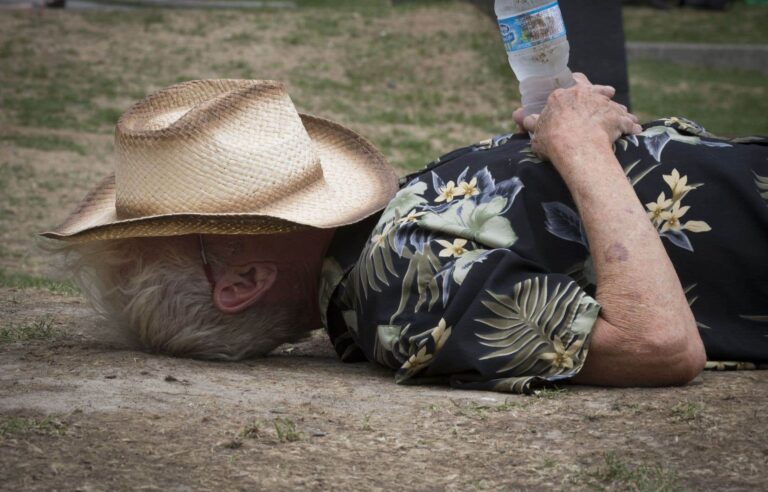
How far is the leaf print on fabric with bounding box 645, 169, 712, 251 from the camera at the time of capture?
3.24m

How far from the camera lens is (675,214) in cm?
326

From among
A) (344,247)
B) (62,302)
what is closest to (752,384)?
(344,247)

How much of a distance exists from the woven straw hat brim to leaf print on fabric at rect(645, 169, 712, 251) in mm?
829

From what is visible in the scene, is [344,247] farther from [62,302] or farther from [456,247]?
[62,302]

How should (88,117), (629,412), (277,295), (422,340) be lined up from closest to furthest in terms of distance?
(629,412)
(422,340)
(277,295)
(88,117)

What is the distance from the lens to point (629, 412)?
287 cm

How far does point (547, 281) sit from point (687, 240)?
50 centimetres

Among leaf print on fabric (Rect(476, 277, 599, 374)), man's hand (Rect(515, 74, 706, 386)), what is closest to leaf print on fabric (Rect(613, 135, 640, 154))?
man's hand (Rect(515, 74, 706, 386))

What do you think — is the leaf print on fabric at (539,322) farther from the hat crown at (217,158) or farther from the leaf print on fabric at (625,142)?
the hat crown at (217,158)

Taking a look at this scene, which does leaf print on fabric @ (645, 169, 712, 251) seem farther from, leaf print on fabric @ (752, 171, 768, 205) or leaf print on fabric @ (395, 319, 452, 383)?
leaf print on fabric @ (395, 319, 452, 383)

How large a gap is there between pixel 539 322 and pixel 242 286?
947 millimetres

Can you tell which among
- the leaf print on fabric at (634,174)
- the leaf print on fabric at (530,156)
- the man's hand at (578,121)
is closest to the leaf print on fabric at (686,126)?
the man's hand at (578,121)

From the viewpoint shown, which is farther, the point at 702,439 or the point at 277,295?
the point at 277,295

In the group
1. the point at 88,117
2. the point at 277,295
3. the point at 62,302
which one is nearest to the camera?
the point at 277,295
